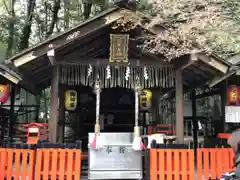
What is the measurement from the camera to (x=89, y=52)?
11.1 metres

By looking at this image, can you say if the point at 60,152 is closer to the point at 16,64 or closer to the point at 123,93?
the point at 16,64

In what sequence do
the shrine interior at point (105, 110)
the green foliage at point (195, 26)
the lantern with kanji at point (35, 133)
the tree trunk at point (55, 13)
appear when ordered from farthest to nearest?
the tree trunk at point (55, 13), the shrine interior at point (105, 110), the lantern with kanji at point (35, 133), the green foliage at point (195, 26)

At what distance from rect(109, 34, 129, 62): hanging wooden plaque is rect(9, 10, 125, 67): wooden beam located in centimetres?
69

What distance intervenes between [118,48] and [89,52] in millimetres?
1789

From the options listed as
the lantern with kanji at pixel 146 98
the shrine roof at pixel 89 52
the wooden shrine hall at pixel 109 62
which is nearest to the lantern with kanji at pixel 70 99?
the wooden shrine hall at pixel 109 62

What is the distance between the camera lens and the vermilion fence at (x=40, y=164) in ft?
27.1

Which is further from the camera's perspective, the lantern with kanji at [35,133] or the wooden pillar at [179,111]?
the wooden pillar at [179,111]

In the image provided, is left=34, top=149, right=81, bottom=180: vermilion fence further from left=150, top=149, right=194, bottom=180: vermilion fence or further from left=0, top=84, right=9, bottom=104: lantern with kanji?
left=0, top=84, right=9, bottom=104: lantern with kanji

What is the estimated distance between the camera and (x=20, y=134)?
46.7ft

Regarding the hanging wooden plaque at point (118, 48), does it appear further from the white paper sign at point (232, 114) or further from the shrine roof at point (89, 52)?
the white paper sign at point (232, 114)

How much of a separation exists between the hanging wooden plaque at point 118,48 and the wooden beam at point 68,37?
0.69 meters

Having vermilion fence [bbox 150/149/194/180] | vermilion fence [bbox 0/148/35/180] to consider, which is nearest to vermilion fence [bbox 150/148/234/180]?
vermilion fence [bbox 150/149/194/180]

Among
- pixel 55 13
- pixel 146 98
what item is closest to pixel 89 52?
pixel 146 98

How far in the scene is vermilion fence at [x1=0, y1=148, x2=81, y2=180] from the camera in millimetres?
8250
